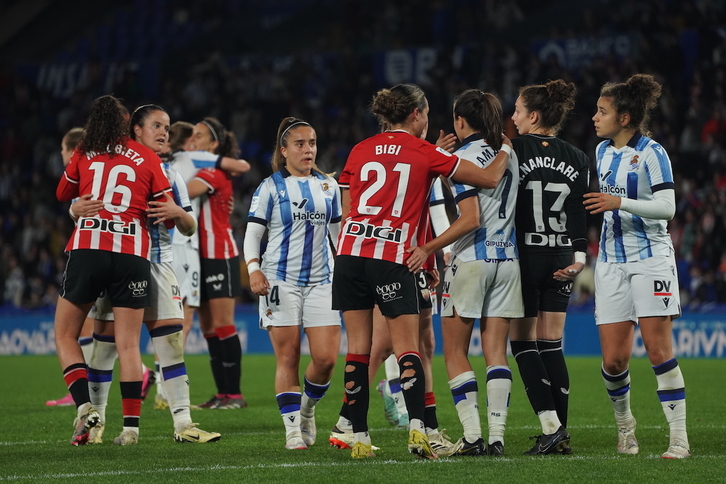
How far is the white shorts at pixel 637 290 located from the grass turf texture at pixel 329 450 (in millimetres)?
868

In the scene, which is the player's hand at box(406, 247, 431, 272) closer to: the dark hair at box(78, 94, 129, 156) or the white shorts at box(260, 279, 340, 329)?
the white shorts at box(260, 279, 340, 329)

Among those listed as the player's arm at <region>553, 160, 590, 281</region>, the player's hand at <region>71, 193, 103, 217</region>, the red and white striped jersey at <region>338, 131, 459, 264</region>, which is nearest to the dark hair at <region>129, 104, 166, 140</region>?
the player's hand at <region>71, 193, 103, 217</region>

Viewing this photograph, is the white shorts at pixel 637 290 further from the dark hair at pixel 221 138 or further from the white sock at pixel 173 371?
the dark hair at pixel 221 138

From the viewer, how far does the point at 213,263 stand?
930 centimetres

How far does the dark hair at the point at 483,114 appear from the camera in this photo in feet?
19.2

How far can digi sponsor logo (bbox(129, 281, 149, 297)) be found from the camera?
6.44 m

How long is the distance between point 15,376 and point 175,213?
24.9ft

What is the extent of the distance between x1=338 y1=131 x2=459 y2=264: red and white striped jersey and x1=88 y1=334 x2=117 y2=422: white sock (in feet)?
7.87

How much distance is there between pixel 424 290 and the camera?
6.33 meters

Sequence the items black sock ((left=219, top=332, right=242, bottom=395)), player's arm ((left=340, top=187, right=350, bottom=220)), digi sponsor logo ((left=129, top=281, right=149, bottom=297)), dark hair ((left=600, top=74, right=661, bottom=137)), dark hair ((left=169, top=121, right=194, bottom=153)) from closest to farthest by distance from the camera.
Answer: dark hair ((left=600, top=74, right=661, bottom=137)), player's arm ((left=340, top=187, right=350, bottom=220)), digi sponsor logo ((left=129, top=281, right=149, bottom=297)), black sock ((left=219, top=332, right=242, bottom=395)), dark hair ((left=169, top=121, right=194, bottom=153))

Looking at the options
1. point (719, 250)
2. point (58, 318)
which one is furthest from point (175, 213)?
point (719, 250)

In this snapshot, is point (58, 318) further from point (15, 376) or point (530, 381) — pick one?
point (15, 376)

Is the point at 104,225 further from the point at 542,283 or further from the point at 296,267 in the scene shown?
the point at 542,283

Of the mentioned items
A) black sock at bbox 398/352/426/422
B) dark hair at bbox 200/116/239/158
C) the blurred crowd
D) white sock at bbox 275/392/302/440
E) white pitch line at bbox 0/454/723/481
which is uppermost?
the blurred crowd
